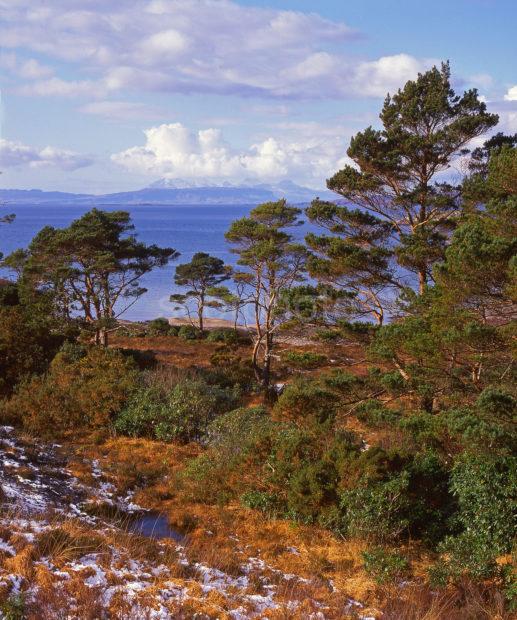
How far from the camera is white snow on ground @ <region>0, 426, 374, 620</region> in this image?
6.36 m

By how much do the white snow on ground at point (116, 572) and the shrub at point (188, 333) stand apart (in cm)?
3090

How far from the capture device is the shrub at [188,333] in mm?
41656

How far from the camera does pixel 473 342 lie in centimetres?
1023

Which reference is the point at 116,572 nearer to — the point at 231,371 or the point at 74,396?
the point at 74,396

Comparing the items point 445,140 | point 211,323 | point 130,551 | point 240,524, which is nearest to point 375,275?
point 445,140

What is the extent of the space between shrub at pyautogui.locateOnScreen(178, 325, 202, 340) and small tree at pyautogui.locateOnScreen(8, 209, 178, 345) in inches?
514

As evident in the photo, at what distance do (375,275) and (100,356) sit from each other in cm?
1053

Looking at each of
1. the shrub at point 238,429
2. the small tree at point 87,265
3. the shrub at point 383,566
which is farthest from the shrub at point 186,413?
the shrub at point 383,566

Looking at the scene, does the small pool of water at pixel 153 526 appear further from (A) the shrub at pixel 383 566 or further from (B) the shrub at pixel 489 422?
(B) the shrub at pixel 489 422

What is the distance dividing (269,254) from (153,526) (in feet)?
43.7

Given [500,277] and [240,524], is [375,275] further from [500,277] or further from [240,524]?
[240,524]

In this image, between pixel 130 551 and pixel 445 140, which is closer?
pixel 130 551

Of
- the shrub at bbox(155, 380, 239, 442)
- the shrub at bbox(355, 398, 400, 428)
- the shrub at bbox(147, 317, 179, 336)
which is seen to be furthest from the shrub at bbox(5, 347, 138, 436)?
the shrub at bbox(147, 317, 179, 336)

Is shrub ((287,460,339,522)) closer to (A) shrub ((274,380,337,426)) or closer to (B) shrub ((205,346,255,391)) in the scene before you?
(A) shrub ((274,380,337,426))
